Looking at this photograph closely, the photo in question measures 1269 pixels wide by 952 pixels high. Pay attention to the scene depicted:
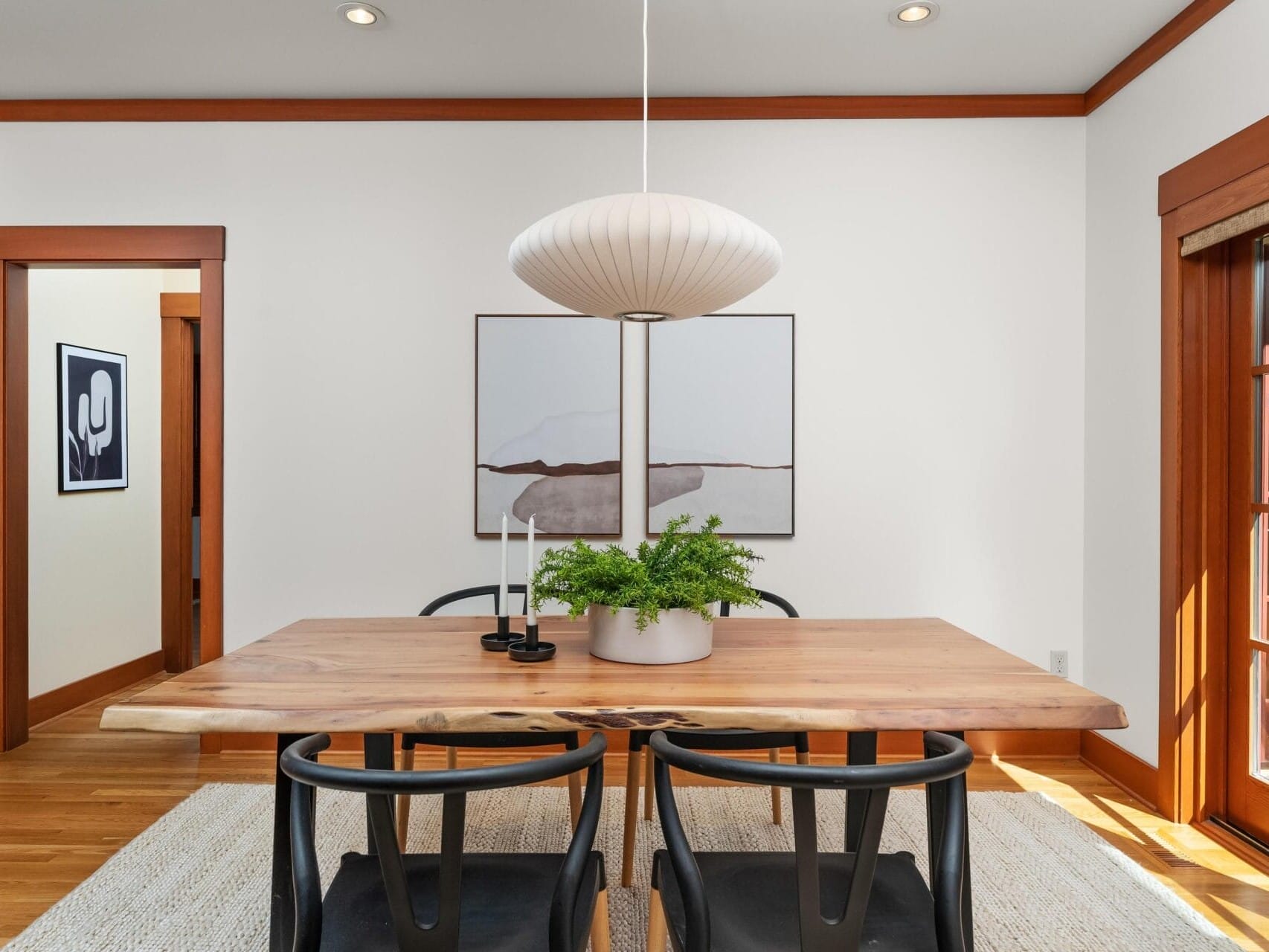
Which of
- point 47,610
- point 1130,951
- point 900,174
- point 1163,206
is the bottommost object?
point 1130,951

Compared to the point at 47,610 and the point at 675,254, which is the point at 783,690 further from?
the point at 47,610

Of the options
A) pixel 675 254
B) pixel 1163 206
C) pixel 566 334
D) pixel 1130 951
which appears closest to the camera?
pixel 675 254

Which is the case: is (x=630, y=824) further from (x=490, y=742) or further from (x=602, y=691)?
(x=602, y=691)

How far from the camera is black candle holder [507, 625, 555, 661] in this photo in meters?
1.81

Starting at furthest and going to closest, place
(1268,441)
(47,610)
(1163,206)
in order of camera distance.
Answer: (47,610), (1163,206), (1268,441)

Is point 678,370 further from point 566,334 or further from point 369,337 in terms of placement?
point 369,337

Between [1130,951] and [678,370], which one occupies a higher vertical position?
[678,370]

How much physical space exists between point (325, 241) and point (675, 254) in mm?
2185

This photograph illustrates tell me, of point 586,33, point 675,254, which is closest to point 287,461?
point 586,33


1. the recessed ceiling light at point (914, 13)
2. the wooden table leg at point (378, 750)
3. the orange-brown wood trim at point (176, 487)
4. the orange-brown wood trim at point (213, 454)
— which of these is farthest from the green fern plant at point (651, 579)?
the orange-brown wood trim at point (176, 487)

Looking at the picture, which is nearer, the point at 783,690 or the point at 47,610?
the point at 783,690

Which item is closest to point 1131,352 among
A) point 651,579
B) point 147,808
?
point 651,579

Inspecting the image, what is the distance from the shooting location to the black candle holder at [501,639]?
1938 mm

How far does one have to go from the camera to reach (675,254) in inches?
62.4
